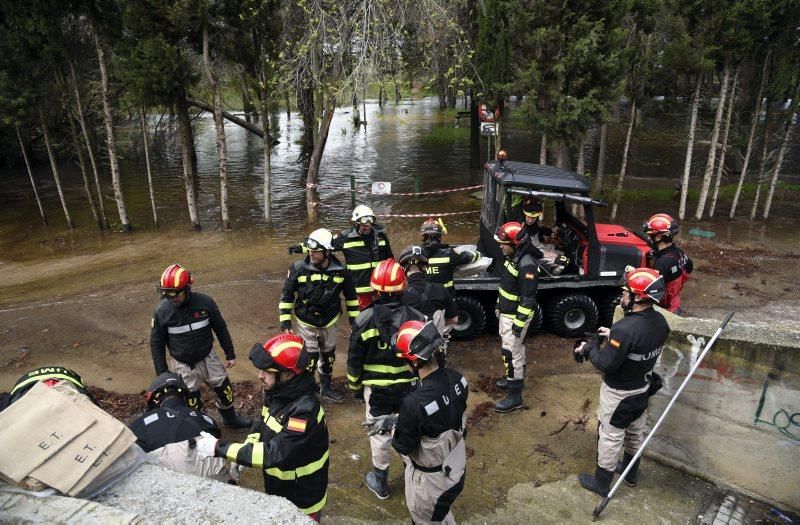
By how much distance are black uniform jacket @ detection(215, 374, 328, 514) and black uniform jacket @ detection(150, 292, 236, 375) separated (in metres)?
1.77

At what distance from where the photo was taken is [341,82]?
11344 mm

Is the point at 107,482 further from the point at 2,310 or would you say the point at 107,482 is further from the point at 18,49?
the point at 18,49

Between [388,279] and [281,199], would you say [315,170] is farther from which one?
[388,279]

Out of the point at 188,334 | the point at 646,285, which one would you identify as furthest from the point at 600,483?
the point at 188,334

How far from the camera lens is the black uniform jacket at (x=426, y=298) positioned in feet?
16.5

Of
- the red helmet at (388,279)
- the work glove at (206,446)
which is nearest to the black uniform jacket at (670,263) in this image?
the red helmet at (388,279)

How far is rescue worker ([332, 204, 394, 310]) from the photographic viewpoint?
20.7 feet

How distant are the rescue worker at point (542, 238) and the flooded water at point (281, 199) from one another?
424 cm

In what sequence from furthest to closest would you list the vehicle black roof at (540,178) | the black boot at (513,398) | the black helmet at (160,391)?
the vehicle black roof at (540,178)
the black boot at (513,398)
the black helmet at (160,391)

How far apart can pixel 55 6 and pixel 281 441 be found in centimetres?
1155

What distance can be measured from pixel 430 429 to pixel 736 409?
8.93 feet

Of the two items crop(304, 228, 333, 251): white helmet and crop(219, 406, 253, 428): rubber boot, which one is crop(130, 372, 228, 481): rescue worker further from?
crop(304, 228, 333, 251): white helmet

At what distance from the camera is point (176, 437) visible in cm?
319

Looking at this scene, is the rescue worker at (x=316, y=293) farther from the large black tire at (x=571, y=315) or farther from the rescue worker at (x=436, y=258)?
the large black tire at (x=571, y=315)
